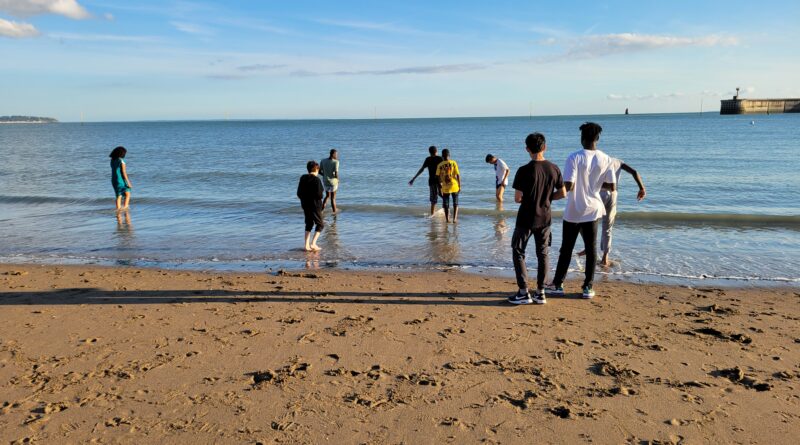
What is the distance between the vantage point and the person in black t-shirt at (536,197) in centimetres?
Result: 578

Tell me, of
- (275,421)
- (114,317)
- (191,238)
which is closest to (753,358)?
(275,421)

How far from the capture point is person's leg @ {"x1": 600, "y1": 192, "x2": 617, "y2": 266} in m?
7.89

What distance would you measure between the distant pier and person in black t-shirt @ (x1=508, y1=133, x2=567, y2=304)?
141245 millimetres

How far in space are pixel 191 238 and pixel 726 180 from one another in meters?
20.4

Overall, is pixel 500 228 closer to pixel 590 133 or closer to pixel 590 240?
pixel 590 240

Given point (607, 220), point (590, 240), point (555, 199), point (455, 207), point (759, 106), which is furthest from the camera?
point (759, 106)

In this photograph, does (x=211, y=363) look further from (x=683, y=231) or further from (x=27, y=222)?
(x=27, y=222)

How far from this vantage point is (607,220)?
8.12 m

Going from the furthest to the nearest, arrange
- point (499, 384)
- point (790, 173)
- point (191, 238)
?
1. point (790, 173)
2. point (191, 238)
3. point (499, 384)

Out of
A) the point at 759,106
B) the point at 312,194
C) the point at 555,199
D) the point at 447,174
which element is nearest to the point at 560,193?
the point at 555,199

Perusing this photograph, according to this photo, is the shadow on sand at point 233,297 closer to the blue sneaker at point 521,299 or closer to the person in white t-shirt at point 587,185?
the blue sneaker at point 521,299

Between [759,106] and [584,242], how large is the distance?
478ft

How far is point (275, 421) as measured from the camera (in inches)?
144

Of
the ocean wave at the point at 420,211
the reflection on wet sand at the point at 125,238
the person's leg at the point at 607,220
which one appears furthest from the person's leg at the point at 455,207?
the reflection on wet sand at the point at 125,238
